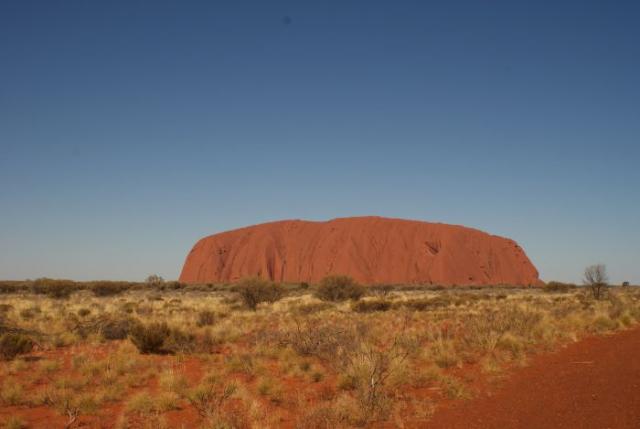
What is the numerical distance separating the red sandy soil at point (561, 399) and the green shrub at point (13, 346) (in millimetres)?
9630

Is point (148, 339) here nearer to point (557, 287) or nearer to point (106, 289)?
point (106, 289)

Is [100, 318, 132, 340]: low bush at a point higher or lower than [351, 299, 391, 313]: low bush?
lower

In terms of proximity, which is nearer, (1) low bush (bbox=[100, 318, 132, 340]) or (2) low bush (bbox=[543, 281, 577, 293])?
(1) low bush (bbox=[100, 318, 132, 340])

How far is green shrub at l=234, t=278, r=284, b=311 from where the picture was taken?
2383cm

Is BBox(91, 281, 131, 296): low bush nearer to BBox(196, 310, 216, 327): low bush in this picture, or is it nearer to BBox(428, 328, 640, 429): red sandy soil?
BBox(196, 310, 216, 327): low bush

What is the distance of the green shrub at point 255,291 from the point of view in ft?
78.2

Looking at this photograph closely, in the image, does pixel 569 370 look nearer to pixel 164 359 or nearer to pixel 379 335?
pixel 379 335

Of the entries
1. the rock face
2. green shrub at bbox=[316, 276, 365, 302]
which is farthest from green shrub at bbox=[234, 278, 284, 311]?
Result: the rock face

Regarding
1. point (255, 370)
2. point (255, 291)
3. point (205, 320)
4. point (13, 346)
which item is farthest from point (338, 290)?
point (13, 346)

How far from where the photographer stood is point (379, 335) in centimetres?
1344

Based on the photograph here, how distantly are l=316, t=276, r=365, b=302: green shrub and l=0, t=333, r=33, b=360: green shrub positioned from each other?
18953 millimetres

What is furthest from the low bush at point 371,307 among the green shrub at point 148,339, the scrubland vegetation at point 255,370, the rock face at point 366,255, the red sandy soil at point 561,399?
the rock face at point 366,255

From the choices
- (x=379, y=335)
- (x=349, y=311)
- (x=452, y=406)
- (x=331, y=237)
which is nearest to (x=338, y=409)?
(x=452, y=406)

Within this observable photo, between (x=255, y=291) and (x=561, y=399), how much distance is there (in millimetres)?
18574
